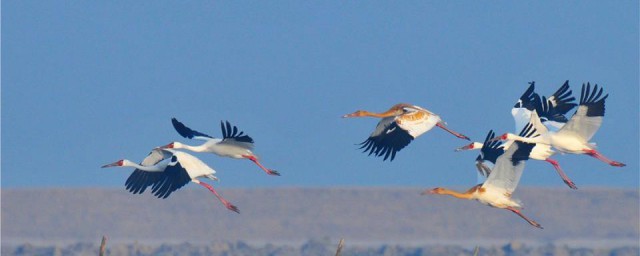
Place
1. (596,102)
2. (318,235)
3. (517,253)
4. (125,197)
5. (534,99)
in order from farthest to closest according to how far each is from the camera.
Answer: (125,197) < (318,235) < (517,253) < (534,99) < (596,102)

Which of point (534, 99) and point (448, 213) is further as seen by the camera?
point (448, 213)

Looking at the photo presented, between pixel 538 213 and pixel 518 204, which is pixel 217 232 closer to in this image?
pixel 538 213

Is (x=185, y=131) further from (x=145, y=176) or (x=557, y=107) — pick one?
(x=557, y=107)

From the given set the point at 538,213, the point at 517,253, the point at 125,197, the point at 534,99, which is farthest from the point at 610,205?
the point at 534,99

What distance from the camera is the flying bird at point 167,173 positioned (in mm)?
32281

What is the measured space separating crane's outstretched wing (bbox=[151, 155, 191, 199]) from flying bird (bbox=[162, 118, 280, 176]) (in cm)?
A: 30

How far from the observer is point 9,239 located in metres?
68.0

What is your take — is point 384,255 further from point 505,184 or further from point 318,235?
point 505,184

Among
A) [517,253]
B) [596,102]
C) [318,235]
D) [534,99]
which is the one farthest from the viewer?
[318,235]

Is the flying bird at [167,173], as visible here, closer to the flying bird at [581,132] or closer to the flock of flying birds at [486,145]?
the flock of flying birds at [486,145]

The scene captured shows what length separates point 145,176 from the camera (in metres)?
33.1

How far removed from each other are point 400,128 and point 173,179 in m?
2.99

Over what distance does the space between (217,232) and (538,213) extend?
349 inches

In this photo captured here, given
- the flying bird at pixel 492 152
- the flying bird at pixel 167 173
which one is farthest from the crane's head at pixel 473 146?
the flying bird at pixel 167 173
